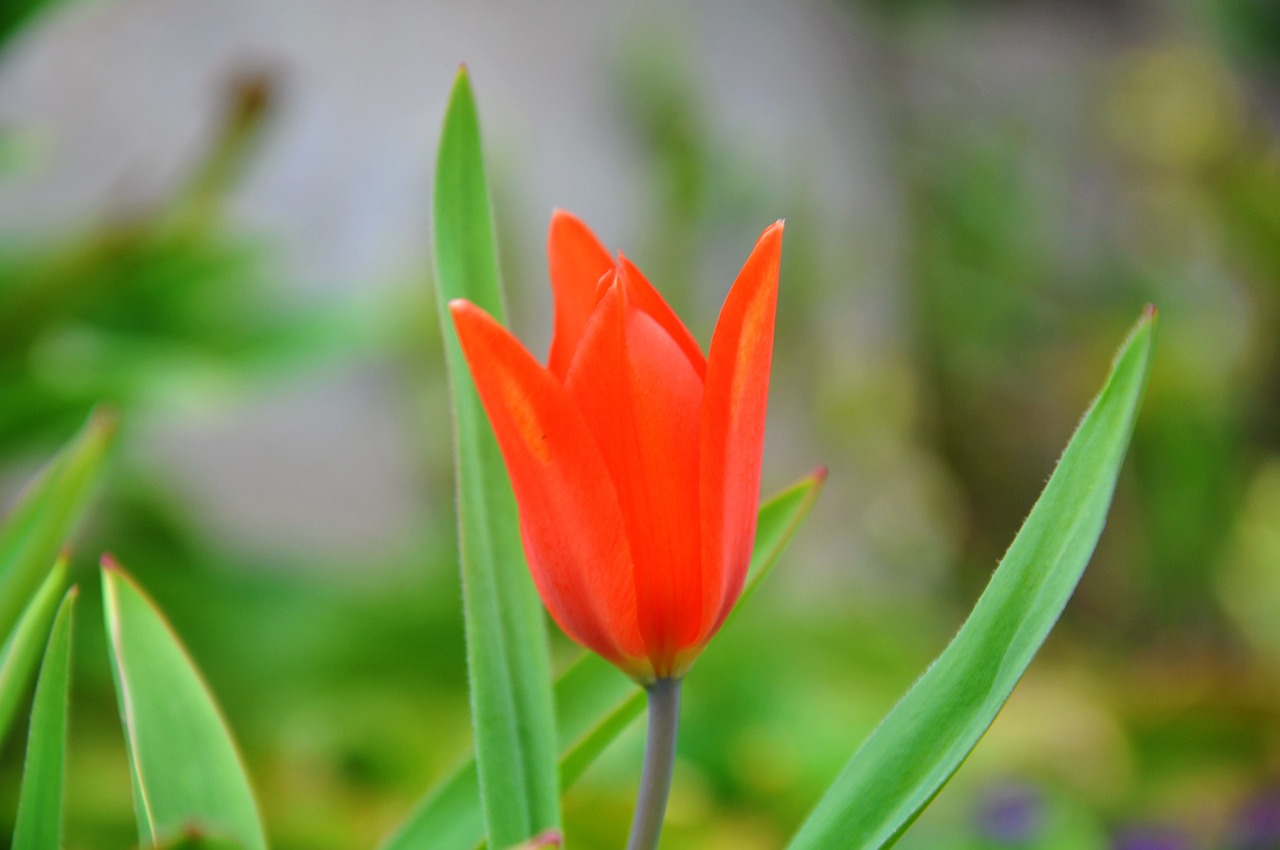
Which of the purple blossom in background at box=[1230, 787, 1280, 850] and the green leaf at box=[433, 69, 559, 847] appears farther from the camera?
the purple blossom in background at box=[1230, 787, 1280, 850]

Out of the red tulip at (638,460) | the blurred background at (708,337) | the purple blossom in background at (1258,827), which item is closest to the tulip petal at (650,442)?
the red tulip at (638,460)

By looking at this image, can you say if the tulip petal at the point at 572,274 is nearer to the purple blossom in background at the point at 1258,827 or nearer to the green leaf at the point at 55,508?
the green leaf at the point at 55,508

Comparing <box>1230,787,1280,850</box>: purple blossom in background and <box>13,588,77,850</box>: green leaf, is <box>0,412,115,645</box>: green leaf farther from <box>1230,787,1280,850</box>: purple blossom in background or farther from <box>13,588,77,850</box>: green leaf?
<box>1230,787,1280,850</box>: purple blossom in background

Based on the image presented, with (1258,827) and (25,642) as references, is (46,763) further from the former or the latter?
(1258,827)

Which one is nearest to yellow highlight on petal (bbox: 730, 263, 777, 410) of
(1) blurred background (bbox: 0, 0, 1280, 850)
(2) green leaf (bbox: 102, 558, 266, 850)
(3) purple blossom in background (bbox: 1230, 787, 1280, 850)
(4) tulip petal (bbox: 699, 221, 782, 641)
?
(4) tulip petal (bbox: 699, 221, 782, 641)

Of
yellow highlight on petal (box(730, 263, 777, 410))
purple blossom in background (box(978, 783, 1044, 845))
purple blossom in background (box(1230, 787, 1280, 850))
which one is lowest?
purple blossom in background (box(1230, 787, 1280, 850))

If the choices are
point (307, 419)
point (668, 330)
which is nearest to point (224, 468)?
point (307, 419)

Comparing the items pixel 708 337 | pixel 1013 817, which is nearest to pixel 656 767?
pixel 1013 817
